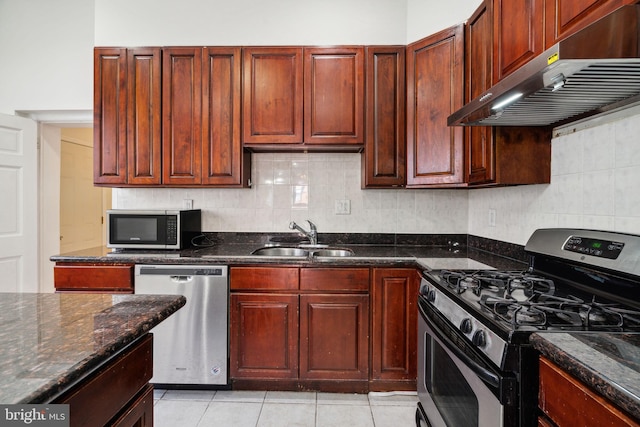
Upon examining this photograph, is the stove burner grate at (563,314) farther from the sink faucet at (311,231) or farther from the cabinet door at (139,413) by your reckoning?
the sink faucet at (311,231)

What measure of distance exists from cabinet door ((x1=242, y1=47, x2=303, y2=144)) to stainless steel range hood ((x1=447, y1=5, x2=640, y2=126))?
122 centimetres

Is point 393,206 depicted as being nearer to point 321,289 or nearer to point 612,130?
point 321,289

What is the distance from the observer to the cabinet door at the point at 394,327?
2184 mm

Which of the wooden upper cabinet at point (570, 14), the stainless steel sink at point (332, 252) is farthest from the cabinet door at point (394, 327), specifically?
the wooden upper cabinet at point (570, 14)

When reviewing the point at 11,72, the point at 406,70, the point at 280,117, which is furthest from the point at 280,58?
the point at 11,72

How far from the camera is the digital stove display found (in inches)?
49.6

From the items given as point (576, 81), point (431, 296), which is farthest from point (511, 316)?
point (576, 81)

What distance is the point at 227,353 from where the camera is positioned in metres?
2.21

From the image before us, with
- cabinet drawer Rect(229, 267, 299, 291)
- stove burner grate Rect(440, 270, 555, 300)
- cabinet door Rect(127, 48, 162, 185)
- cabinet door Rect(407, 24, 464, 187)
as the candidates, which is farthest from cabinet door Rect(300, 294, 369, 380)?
cabinet door Rect(127, 48, 162, 185)

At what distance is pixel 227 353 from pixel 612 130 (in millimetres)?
2299

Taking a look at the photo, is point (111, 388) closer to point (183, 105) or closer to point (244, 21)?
point (183, 105)

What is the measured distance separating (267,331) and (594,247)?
1741mm

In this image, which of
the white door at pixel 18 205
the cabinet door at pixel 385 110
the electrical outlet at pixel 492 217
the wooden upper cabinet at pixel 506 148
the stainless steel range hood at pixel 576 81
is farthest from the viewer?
the white door at pixel 18 205

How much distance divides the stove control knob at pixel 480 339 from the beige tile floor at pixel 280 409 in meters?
1.12
